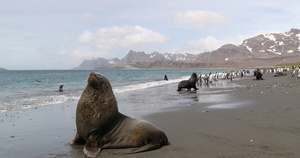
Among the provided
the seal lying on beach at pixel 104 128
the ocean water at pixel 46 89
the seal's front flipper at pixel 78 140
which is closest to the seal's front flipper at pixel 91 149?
the seal lying on beach at pixel 104 128

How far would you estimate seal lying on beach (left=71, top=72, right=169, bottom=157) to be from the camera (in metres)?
6.44

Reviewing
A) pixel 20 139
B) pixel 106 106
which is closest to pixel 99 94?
pixel 106 106

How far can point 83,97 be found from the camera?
21.9 ft

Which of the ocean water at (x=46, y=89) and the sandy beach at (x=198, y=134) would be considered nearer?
the sandy beach at (x=198, y=134)

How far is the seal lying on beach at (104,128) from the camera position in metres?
6.44

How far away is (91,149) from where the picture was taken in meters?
6.14

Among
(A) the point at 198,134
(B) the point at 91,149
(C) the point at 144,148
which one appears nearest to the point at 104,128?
(B) the point at 91,149

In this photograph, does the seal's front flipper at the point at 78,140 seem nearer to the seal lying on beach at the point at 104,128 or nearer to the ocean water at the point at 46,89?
the seal lying on beach at the point at 104,128

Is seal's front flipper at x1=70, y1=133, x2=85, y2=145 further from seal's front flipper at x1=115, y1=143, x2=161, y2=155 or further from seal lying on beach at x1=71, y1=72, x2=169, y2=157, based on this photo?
seal's front flipper at x1=115, y1=143, x2=161, y2=155

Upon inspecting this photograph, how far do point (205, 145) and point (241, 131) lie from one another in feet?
5.39

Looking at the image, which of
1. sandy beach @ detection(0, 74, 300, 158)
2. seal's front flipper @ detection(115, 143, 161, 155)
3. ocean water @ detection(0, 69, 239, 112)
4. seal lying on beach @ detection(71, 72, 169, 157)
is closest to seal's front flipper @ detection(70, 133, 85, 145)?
seal lying on beach @ detection(71, 72, 169, 157)

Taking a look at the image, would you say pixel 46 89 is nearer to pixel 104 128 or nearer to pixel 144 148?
pixel 104 128

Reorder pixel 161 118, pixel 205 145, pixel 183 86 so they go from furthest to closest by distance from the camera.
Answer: pixel 183 86
pixel 161 118
pixel 205 145

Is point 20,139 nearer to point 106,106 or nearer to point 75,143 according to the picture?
point 75,143
